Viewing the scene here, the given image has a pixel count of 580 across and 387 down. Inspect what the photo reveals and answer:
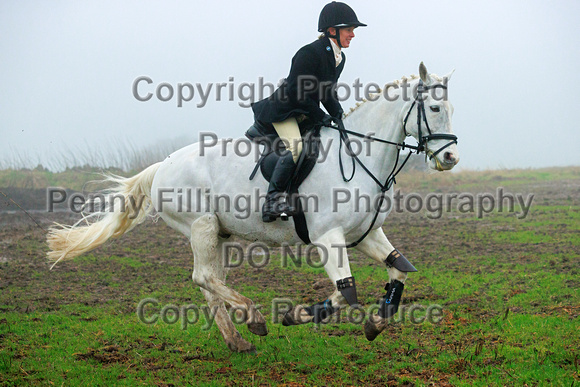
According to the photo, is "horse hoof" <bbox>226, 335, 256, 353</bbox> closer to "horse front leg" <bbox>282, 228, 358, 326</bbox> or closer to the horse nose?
"horse front leg" <bbox>282, 228, 358, 326</bbox>

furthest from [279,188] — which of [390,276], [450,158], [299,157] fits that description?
[450,158]

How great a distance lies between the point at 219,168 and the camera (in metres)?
6.19

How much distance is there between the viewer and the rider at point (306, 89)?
5.53 m

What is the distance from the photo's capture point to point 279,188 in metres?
5.57

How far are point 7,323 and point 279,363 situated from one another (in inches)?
139

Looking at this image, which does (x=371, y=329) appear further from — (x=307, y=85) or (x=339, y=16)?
(x=339, y=16)

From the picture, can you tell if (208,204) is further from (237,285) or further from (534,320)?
(534,320)

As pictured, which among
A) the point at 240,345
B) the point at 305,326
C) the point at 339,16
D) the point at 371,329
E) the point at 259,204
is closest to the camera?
the point at 371,329

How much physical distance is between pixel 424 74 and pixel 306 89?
109 centimetres

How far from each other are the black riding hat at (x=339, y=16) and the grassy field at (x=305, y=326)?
3.12 metres

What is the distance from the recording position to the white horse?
5.29 metres

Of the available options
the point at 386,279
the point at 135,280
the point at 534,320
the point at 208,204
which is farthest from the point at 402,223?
the point at 208,204

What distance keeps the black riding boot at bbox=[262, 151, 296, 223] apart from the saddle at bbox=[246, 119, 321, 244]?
71 millimetres

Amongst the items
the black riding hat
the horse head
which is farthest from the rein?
the black riding hat
